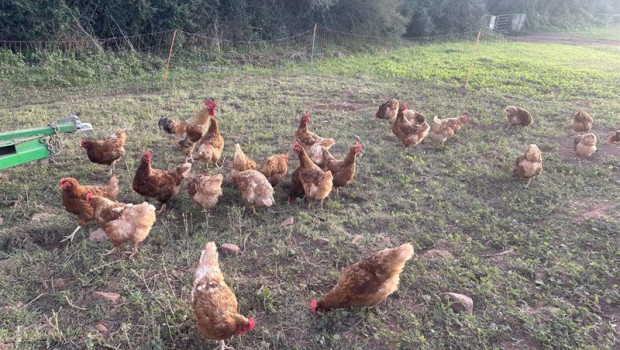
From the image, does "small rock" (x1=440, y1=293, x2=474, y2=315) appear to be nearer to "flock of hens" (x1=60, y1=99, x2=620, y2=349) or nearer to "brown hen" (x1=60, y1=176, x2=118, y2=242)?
"flock of hens" (x1=60, y1=99, x2=620, y2=349)

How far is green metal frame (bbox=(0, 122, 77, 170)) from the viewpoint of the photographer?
16.8ft

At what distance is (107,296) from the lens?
3.75m

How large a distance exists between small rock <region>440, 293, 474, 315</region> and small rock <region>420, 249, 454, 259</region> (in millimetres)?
639

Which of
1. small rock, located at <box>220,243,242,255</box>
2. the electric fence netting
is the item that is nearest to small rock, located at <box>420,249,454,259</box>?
small rock, located at <box>220,243,242,255</box>

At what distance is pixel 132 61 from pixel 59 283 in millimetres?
10135

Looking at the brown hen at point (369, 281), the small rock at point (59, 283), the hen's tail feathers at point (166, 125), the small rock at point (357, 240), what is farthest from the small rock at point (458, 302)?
the hen's tail feathers at point (166, 125)

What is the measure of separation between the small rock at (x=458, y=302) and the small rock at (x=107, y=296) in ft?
10.0

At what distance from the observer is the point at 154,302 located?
12.1 feet

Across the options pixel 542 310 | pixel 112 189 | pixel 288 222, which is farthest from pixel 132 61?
pixel 542 310

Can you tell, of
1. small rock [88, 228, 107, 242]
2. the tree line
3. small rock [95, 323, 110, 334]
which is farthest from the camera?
the tree line

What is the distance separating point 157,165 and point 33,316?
3.23m

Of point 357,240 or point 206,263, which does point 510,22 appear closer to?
point 357,240

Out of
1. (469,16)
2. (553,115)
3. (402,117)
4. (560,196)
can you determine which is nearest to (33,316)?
(402,117)

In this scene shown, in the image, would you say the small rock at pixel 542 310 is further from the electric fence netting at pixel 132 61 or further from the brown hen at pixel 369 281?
the electric fence netting at pixel 132 61
